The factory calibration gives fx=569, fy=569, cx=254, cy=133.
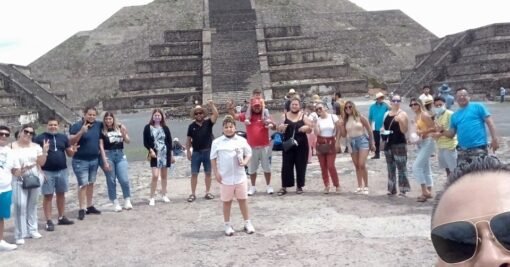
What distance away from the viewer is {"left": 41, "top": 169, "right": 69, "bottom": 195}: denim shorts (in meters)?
8.05

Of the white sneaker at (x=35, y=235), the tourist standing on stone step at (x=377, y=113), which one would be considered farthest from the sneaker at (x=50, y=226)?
the tourist standing on stone step at (x=377, y=113)

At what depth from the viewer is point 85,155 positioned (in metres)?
8.71

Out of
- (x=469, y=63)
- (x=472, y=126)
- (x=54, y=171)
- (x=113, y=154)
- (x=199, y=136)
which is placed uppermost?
(x=469, y=63)

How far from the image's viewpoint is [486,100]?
26047mm

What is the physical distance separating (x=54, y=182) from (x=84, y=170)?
635mm

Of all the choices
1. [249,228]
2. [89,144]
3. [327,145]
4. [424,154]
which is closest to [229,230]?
[249,228]

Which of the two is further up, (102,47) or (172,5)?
(172,5)

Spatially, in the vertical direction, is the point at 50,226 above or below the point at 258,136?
below

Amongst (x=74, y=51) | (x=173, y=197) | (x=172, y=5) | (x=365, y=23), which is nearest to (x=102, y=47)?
(x=74, y=51)

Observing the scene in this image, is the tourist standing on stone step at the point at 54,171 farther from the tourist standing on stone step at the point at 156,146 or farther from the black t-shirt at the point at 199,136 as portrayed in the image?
the black t-shirt at the point at 199,136

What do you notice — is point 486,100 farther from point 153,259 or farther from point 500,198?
point 500,198

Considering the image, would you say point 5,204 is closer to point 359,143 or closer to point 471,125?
point 359,143

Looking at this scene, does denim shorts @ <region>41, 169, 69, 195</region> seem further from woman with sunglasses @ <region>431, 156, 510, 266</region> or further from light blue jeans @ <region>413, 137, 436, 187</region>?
woman with sunglasses @ <region>431, 156, 510, 266</region>

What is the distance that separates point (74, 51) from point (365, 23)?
27129 millimetres
